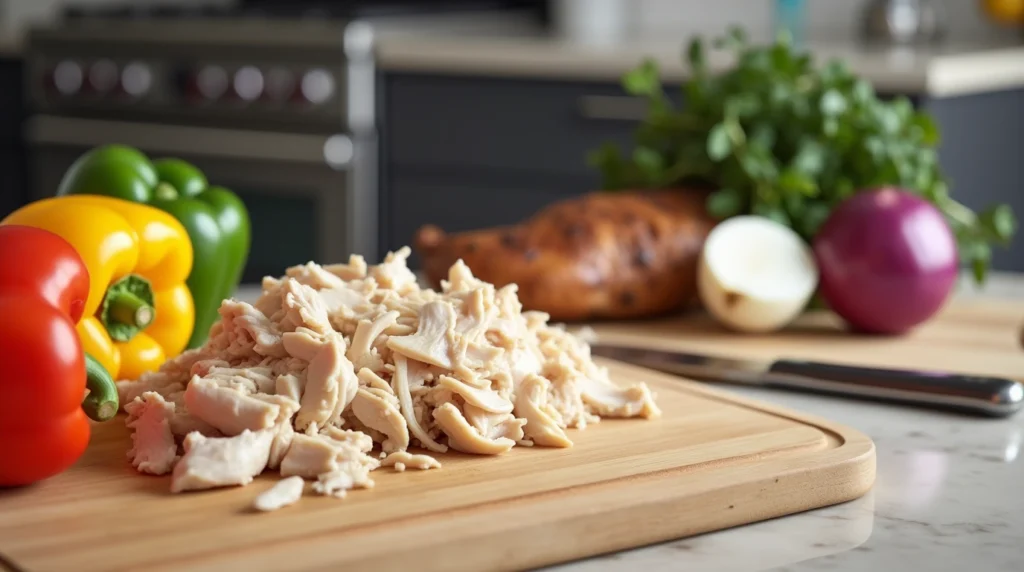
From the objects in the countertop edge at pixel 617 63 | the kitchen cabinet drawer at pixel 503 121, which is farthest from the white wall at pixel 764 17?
the kitchen cabinet drawer at pixel 503 121

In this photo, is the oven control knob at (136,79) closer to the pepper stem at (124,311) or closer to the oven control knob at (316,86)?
the oven control knob at (316,86)

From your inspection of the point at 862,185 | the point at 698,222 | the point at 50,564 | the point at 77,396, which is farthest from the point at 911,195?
the point at 50,564

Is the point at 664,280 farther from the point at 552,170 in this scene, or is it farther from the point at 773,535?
the point at 552,170

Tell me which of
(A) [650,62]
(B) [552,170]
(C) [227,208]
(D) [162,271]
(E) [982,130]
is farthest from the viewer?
(B) [552,170]

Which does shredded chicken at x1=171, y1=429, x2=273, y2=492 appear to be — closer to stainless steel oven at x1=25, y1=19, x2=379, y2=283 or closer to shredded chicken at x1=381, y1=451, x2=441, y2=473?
shredded chicken at x1=381, y1=451, x2=441, y2=473

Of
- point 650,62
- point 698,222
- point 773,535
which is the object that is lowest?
point 773,535

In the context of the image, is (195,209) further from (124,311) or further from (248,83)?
(248,83)
